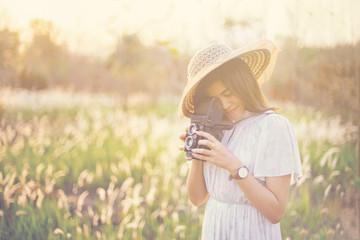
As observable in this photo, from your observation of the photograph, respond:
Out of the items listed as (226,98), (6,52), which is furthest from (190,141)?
(6,52)

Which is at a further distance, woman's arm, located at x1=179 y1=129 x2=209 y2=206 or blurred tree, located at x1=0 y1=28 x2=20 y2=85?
blurred tree, located at x1=0 y1=28 x2=20 y2=85

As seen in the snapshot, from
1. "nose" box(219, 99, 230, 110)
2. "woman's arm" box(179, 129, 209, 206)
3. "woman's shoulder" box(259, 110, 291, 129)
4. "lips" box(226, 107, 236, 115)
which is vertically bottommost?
"woman's arm" box(179, 129, 209, 206)

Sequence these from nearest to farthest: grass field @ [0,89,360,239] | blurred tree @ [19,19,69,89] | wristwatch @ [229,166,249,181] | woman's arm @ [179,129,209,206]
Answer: wristwatch @ [229,166,249,181] < woman's arm @ [179,129,209,206] < grass field @ [0,89,360,239] < blurred tree @ [19,19,69,89]

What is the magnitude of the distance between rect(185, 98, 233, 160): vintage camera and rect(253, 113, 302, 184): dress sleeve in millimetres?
185

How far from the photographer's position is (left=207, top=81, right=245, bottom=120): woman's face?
5.69ft

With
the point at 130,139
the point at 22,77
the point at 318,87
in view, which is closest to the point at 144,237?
the point at 130,139

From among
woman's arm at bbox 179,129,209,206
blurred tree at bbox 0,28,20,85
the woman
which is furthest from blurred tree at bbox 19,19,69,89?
the woman

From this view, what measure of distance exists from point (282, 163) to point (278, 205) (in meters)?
0.19

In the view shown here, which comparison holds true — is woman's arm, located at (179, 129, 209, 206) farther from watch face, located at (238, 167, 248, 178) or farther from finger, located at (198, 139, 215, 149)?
watch face, located at (238, 167, 248, 178)

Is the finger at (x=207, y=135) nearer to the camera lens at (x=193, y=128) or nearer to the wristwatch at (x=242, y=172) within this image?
the camera lens at (x=193, y=128)

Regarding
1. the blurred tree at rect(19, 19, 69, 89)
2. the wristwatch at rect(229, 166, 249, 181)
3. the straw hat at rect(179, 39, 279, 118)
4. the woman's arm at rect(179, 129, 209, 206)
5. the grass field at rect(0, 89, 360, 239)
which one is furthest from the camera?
the blurred tree at rect(19, 19, 69, 89)

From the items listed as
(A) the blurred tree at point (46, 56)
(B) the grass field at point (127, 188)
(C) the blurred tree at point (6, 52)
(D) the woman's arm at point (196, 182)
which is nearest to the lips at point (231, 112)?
(D) the woman's arm at point (196, 182)

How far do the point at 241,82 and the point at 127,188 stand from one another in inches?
124

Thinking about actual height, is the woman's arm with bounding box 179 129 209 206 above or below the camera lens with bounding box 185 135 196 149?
below
